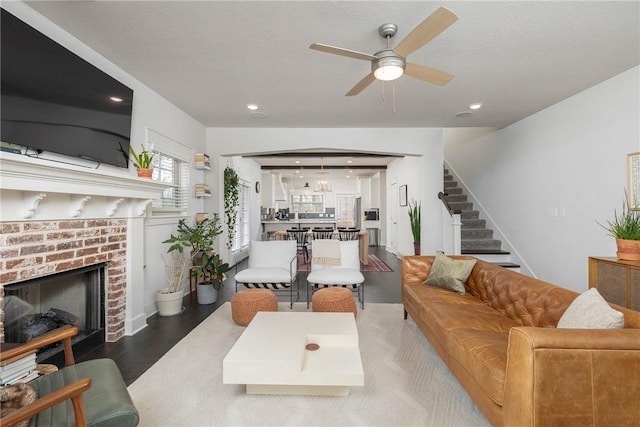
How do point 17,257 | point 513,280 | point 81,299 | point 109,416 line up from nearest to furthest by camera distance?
1. point 109,416
2. point 17,257
3. point 513,280
4. point 81,299

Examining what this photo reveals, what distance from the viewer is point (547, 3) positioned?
79.8 inches

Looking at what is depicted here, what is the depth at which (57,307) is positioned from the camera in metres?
2.51

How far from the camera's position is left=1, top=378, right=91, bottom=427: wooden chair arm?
3.10ft

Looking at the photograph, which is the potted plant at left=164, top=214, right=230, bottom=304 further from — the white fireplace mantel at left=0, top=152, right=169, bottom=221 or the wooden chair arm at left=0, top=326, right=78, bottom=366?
the wooden chair arm at left=0, top=326, right=78, bottom=366

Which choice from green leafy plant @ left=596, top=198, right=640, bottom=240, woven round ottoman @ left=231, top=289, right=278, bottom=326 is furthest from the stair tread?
woven round ottoman @ left=231, top=289, right=278, bottom=326

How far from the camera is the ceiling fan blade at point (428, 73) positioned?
223cm

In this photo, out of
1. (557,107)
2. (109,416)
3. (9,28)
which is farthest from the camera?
(557,107)

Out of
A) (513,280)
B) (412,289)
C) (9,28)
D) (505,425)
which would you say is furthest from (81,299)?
(513,280)

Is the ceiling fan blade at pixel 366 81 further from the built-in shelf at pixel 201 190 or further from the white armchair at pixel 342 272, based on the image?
the built-in shelf at pixel 201 190

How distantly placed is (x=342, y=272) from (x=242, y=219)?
424 cm

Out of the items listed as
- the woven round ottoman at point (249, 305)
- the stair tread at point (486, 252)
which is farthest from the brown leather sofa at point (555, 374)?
the stair tread at point (486, 252)

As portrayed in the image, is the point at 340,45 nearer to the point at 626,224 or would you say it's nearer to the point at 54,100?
the point at 54,100

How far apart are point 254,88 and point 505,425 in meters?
3.53

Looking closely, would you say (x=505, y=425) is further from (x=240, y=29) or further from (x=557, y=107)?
(x=557, y=107)
